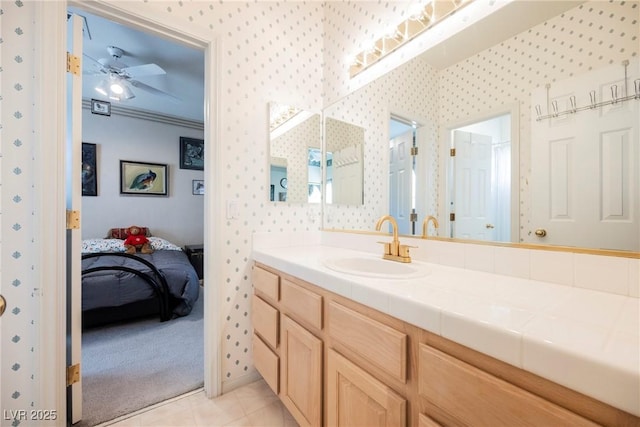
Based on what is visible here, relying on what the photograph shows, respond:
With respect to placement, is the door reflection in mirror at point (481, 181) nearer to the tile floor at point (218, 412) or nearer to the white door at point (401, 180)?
the white door at point (401, 180)

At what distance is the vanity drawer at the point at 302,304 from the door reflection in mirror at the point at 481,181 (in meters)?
0.70

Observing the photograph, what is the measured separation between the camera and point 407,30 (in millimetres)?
1443

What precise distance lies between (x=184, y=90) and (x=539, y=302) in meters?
4.35

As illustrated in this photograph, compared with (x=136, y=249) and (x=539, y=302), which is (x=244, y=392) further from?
(x=136, y=249)

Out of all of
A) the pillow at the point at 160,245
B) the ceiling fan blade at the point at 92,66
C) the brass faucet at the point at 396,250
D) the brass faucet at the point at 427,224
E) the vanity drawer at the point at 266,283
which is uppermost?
the ceiling fan blade at the point at 92,66

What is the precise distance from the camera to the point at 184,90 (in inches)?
146

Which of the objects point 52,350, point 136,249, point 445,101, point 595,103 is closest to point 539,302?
point 595,103

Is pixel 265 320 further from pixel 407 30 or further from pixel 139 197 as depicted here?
pixel 139 197

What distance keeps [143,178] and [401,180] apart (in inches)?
178

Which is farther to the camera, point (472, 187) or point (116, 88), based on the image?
point (116, 88)

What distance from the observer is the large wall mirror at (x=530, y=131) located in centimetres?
82

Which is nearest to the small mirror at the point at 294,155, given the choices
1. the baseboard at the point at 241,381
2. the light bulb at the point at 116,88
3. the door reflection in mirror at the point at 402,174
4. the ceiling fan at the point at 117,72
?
the door reflection in mirror at the point at 402,174

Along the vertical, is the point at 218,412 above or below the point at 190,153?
below

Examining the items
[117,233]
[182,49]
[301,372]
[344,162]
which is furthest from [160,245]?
[301,372]
